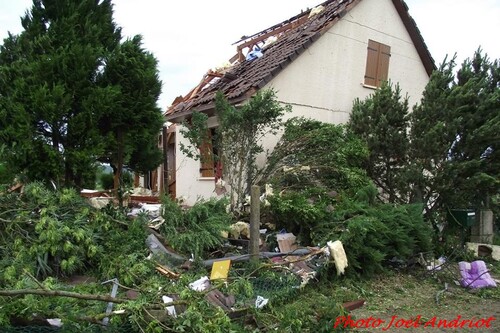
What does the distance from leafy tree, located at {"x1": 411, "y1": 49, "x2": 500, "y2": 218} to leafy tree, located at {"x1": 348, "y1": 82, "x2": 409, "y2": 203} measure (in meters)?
0.31

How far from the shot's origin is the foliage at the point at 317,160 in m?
7.55

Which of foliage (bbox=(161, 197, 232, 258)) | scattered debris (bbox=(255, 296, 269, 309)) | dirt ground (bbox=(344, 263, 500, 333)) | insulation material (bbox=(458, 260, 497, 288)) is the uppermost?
foliage (bbox=(161, 197, 232, 258))

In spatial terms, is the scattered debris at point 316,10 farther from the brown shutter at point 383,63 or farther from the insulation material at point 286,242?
the insulation material at point 286,242

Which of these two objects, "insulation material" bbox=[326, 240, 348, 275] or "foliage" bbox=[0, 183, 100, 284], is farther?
"insulation material" bbox=[326, 240, 348, 275]

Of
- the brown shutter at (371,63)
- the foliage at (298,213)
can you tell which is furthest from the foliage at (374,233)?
the brown shutter at (371,63)

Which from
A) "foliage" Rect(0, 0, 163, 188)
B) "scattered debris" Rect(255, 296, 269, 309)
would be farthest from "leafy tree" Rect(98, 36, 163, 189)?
"scattered debris" Rect(255, 296, 269, 309)

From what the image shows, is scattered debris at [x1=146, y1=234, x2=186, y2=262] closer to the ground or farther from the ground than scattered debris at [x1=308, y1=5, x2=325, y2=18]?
closer to the ground

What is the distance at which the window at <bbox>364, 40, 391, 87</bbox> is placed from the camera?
10945 mm

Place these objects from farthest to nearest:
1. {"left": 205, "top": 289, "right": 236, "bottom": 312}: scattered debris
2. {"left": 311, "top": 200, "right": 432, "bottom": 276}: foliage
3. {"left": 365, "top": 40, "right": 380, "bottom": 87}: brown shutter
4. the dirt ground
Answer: {"left": 365, "top": 40, "right": 380, "bottom": 87}: brown shutter → {"left": 311, "top": 200, "right": 432, "bottom": 276}: foliage → the dirt ground → {"left": 205, "top": 289, "right": 236, "bottom": 312}: scattered debris

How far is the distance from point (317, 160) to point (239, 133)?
5.40ft

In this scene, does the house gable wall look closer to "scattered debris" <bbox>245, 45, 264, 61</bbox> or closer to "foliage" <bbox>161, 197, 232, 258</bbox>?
"scattered debris" <bbox>245, 45, 264, 61</bbox>

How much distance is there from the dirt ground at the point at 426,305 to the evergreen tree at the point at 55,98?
428 cm

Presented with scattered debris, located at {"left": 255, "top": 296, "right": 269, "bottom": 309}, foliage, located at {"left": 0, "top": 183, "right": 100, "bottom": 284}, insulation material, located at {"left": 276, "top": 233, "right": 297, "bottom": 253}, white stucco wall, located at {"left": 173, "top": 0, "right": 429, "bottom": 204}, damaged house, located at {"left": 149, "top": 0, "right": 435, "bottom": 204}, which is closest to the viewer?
scattered debris, located at {"left": 255, "top": 296, "right": 269, "bottom": 309}

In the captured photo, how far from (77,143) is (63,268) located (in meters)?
1.91
